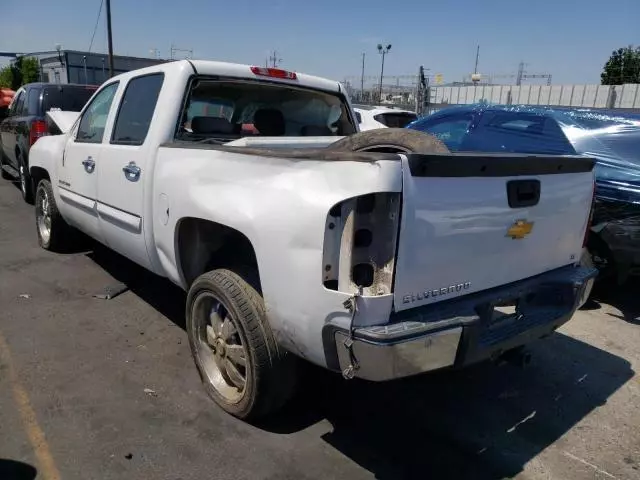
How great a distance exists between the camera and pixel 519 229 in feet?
8.55

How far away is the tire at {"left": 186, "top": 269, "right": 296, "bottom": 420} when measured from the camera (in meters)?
2.59

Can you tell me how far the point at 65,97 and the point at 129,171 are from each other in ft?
19.9

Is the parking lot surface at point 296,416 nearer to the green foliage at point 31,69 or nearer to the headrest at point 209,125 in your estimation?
the headrest at point 209,125

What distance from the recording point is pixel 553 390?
3.49 metres

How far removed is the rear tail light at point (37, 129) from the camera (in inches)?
295

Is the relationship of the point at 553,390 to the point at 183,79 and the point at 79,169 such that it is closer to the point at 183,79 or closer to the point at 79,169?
the point at 183,79

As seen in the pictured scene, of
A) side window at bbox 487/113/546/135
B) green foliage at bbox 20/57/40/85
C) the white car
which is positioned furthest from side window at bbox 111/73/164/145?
green foliage at bbox 20/57/40/85

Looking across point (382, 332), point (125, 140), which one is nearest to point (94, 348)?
point (125, 140)

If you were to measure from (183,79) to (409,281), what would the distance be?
7.30 ft

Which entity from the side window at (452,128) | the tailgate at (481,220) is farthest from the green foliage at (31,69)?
the tailgate at (481,220)

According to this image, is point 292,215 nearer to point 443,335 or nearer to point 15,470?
point 443,335

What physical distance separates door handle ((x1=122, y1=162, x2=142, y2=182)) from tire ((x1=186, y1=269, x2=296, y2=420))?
952 mm

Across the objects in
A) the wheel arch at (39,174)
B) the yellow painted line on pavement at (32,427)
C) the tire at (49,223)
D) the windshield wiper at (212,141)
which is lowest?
the yellow painted line on pavement at (32,427)

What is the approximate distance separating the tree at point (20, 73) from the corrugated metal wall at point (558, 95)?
109ft
